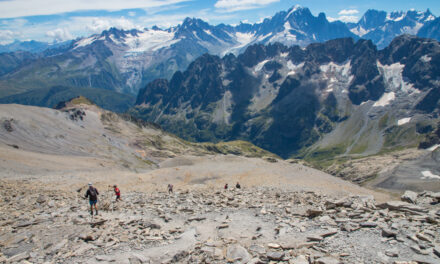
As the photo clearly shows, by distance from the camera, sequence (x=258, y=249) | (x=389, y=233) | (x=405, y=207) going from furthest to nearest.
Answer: (x=405, y=207) < (x=389, y=233) < (x=258, y=249)

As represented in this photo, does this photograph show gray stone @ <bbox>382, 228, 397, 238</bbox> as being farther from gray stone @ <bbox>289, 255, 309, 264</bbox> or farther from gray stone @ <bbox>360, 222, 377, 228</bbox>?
gray stone @ <bbox>289, 255, 309, 264</bbox>

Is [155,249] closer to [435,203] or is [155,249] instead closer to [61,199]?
[61,199]

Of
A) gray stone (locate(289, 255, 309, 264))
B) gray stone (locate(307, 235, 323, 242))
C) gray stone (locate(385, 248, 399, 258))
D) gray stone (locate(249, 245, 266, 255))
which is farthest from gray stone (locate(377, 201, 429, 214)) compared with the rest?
Result: gray stone (locate(249, 245, 266, 255))

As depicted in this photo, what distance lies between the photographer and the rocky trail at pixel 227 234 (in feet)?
60.9

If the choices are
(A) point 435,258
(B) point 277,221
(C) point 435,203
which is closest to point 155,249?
(B) point 277,221

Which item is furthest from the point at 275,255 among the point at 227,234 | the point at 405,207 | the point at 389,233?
the point at 405,207

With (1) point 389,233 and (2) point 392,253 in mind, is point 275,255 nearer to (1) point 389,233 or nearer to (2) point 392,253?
(2) point 392,253

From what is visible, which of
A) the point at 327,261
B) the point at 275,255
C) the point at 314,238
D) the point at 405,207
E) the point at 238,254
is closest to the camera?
the point at 327,261

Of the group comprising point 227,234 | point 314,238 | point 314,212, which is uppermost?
point 314,212

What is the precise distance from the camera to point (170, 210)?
31453 millimetres

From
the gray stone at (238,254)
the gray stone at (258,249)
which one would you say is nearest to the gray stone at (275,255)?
the gray stone at (258,249)

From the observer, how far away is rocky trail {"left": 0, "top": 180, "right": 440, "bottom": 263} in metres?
18.6

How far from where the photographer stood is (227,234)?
77.7ft

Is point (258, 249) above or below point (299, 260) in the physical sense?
below
